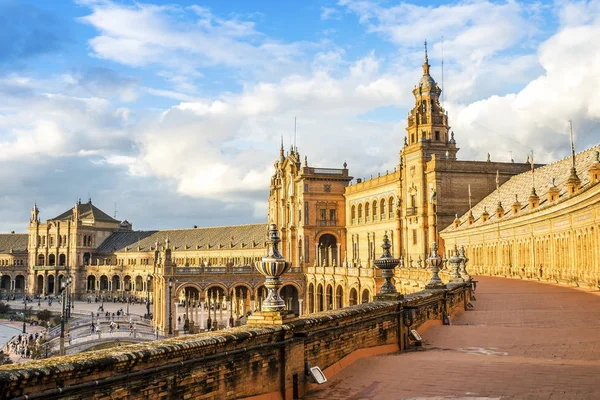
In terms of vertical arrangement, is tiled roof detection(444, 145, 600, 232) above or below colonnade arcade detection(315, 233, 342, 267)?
above

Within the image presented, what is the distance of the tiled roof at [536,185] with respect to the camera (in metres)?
41.7

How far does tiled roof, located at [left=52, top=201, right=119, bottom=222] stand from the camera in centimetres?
13050

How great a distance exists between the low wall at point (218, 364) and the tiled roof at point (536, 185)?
28433 mm

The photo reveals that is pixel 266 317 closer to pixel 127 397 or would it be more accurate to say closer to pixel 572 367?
pixel 127 397

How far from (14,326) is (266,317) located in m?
80.8

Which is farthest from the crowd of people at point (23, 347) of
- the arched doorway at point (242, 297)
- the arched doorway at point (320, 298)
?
the arched doorway at point (320, 298)

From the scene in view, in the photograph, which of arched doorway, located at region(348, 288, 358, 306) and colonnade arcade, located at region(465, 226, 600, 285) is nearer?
colonnade arcade, located at region(465, 226, 600, 285)

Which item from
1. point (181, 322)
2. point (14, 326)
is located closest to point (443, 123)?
point (181, 322)

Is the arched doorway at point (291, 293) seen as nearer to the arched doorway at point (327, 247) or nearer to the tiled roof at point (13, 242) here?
the arched doorway at point (327, 247)

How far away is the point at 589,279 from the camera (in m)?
29.5

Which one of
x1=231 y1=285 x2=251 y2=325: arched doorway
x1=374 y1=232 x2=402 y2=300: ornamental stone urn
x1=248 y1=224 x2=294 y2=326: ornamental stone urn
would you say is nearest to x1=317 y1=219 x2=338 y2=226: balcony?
x1=231 y1=285 x2=251 y2=325: arched doorway

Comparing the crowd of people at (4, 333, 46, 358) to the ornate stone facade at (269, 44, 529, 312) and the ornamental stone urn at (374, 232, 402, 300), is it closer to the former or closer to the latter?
the ornate stone facade at (269, 44, 529, 312)

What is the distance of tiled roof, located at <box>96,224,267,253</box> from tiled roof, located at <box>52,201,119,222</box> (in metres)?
4.06

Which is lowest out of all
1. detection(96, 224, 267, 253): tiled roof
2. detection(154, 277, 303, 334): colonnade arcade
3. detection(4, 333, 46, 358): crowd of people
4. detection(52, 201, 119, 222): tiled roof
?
detection(4, 333, 46, 358): crowd of people
